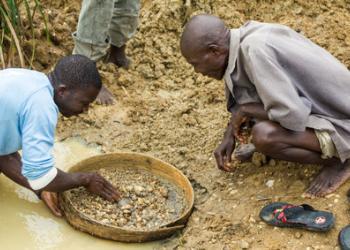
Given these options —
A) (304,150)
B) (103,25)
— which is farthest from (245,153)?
(103,25)

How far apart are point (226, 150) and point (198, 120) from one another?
743 mm

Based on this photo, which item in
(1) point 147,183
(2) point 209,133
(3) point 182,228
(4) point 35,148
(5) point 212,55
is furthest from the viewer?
(2) point 209,133

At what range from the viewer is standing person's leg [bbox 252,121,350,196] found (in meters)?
2.87

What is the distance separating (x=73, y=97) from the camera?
278 cm

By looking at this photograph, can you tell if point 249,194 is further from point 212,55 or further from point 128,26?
point 128,26

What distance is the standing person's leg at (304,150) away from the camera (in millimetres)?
2867

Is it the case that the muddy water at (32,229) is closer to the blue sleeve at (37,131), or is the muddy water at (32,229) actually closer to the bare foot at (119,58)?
the blue sleeve at (37,131)

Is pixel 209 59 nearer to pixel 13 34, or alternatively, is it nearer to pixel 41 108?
pixel 41 108

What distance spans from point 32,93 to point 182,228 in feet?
3.43

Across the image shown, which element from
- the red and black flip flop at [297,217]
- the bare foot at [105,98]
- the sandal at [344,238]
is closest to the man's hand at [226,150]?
the red and black flip flop at [297,217]

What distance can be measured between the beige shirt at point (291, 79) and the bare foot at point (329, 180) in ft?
0.45

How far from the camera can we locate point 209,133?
12.4ft

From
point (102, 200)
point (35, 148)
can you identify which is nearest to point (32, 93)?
point (35, 148)

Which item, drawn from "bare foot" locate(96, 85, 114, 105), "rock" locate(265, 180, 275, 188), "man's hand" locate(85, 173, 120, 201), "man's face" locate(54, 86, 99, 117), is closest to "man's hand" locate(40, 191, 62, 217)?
"man's hand" locate(85, 173, 120, 201)
